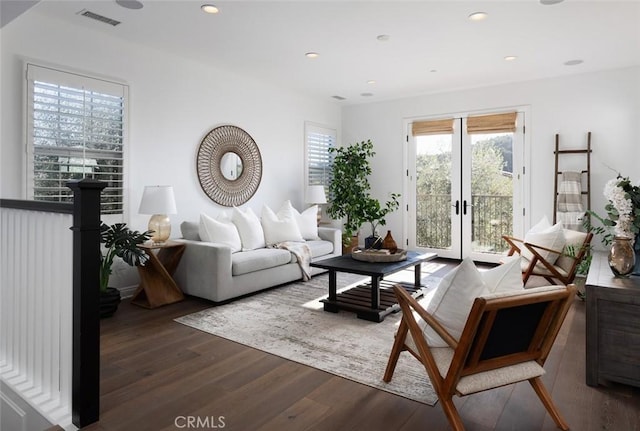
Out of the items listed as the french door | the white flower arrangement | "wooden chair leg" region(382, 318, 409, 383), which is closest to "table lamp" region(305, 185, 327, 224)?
the french door

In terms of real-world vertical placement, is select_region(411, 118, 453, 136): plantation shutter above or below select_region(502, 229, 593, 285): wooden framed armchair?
above

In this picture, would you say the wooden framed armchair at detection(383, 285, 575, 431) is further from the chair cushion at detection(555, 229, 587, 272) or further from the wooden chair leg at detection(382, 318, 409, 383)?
the chair cushion at detection(555, 229, 587, 272)

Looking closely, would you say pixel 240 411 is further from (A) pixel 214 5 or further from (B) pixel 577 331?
(A) pixel 214 5

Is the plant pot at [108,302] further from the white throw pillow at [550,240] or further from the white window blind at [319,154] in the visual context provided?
the white throw pillow at [550,240]

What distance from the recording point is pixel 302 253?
16.8 feet

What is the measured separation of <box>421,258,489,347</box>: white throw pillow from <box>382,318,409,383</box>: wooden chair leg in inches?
14.4

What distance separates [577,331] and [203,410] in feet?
10.1

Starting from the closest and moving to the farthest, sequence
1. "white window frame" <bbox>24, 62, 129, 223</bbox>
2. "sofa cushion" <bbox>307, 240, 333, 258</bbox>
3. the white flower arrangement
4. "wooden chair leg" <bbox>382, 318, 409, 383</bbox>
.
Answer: "wooden chair leg" <bbox>382, 318, 409, 383</bbox>
the white flower arrangement
"white window frame" <bbox>24, 62, 129, 223</bbox>
"sofa cushion" <bbox>307, 240, 333, 258</bbox>

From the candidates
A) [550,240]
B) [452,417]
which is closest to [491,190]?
[550,240]

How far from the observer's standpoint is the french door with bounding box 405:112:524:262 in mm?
6184

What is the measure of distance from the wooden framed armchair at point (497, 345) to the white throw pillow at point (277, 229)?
10.9 feet

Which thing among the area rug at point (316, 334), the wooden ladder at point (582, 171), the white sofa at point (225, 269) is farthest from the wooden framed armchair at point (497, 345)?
the wooden ladder at point (582, 171)

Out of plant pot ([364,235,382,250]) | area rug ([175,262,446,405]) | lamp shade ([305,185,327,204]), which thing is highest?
lamp shade ([305,185,327,204])

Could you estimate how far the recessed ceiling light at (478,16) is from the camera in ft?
12.0
